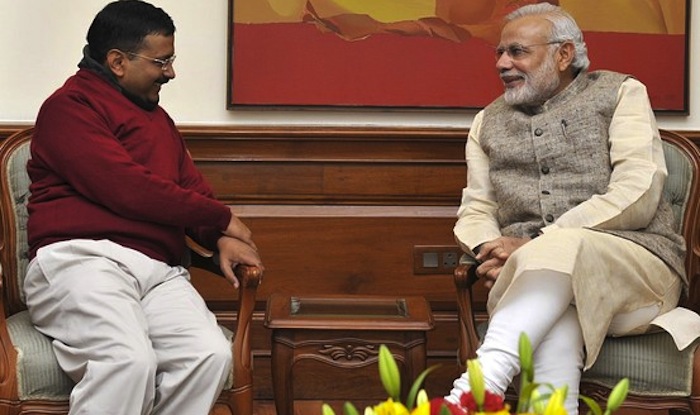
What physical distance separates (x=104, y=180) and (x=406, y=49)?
1.51m

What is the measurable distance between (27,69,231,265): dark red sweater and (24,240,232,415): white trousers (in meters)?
0.07

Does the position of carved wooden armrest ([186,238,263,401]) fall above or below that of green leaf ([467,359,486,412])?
below

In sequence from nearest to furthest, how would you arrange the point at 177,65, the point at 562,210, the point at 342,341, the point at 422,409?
the point at 422,409 < the point at 342,341 < the point at 562,210 < the point at 177,65

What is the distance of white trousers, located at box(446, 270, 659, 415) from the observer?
294 cm

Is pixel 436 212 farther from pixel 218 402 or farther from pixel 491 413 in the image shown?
pixel 491 413

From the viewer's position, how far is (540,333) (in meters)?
2.98

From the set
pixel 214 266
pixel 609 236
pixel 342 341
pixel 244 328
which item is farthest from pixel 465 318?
pixel 214 266

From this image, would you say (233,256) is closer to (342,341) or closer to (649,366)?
(342,341)

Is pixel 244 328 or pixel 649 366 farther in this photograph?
pixel 244 328

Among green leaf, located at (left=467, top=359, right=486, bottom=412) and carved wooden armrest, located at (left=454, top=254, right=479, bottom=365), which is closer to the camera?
green leaf, located at (left=467, top=359, right=486, bottom=412)

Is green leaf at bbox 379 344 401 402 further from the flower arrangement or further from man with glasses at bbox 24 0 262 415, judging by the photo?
man with glasses at bbox 24 0 262 415

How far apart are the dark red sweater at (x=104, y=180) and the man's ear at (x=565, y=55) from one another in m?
1.14

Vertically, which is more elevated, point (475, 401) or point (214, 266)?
point (475, 401)

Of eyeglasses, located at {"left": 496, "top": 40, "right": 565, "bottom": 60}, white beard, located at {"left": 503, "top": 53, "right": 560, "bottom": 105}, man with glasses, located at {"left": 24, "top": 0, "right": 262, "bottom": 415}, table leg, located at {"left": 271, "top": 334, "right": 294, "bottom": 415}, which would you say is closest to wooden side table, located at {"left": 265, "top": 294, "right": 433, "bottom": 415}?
table leg, located at {"left": 271, "top": 334, "right": 294, "bottom": 415}
